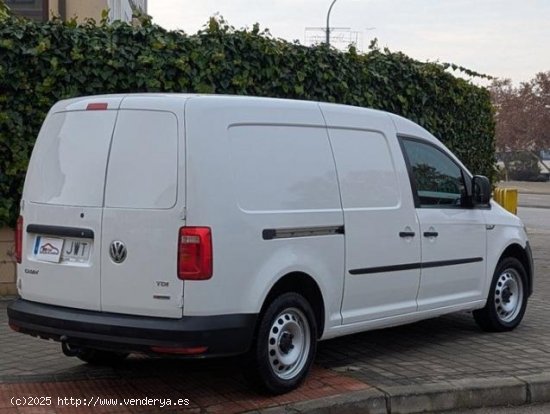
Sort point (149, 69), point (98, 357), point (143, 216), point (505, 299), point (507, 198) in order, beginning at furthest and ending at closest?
point (507, 198)
point (149, 69)
point (505, 299)
point (98, 357)
point (143, 216)

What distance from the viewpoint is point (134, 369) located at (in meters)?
6.34

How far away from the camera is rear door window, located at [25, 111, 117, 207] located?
5438 mm

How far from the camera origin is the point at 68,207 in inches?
216

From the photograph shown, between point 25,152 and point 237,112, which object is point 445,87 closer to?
point 25,152

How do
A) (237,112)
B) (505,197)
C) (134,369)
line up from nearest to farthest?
(237,112) < (134,369) < (505,197)

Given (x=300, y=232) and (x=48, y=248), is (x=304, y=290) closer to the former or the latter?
(x=300, y=232)

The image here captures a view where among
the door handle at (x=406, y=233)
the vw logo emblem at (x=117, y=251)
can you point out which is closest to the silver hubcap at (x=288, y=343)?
the vw logo emblem at (x=117, y=251)

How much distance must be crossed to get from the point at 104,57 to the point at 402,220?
4.03m

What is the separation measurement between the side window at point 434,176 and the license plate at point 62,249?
2754 mm

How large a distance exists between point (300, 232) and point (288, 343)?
2.45 ft

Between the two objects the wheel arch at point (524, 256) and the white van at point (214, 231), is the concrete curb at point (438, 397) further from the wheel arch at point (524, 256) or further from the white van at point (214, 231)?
the wheel arch at point (524, 256)

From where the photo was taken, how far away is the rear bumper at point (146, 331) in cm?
504

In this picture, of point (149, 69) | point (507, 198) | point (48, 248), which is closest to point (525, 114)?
point (507, 198)

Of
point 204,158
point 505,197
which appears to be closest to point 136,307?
point 204,158
